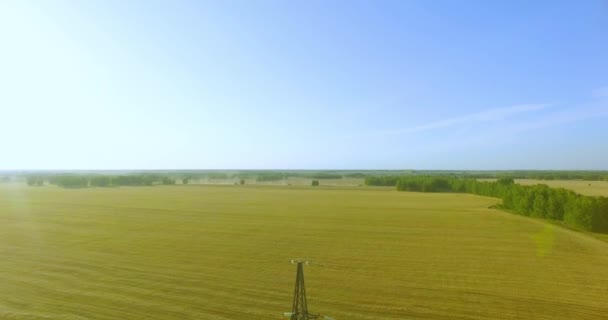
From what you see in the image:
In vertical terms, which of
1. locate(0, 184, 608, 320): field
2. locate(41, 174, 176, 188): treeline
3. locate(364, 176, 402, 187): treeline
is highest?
locate(364, 176, 402, 187): treeline

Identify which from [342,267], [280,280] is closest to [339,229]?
[342,267]

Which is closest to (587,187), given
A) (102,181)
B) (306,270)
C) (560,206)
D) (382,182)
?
→ (382,182)

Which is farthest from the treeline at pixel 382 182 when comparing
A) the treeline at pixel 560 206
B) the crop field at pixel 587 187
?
the treeline at pixel 560 206

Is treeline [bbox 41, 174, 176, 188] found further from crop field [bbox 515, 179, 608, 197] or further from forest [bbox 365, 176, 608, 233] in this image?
crop field [bbox 515, 179, 608, 197]

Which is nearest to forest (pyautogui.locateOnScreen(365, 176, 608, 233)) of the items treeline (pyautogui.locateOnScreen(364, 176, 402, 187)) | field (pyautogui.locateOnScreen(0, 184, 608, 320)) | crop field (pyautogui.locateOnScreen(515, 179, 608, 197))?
field (pyautogui.locateOnScreen(0, 184, 608, 320))

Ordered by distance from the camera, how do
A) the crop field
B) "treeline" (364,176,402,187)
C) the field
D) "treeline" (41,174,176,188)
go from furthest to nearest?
"treeline" (364,176,402,187), "treeline" (41,174,176,188), the crop field, the field

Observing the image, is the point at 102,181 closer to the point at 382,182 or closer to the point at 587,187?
the point at 382,182

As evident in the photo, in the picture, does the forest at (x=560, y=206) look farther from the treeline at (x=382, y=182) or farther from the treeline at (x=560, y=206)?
the treeline at (x=382, y=182)

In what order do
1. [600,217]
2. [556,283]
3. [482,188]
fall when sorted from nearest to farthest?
[556,283]
[600,217]
[482,188]

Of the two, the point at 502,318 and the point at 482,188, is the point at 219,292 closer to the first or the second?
the point at 502,318

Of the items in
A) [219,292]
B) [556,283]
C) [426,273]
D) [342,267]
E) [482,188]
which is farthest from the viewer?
[482,188]
